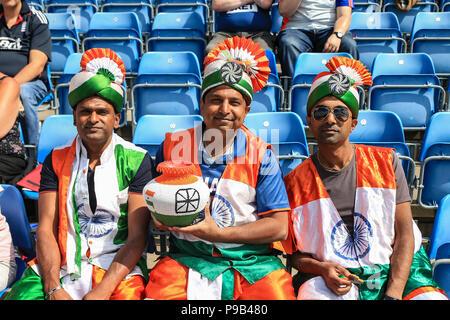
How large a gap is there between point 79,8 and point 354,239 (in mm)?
5523

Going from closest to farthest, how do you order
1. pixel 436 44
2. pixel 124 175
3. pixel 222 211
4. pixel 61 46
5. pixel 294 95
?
pixel 222 211 → pixel 124 175 → pixel 294 95 → pixel 436 44 → pixel 61 46

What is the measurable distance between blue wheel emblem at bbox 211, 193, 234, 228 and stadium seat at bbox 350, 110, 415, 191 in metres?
1.54

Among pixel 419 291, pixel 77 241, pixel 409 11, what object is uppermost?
pixel 409 11

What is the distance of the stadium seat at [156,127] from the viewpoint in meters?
3.14

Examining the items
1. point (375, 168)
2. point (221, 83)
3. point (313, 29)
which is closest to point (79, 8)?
point (313, 29)

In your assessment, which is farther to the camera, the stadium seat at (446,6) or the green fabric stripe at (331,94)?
the stadium seat at (446,6)

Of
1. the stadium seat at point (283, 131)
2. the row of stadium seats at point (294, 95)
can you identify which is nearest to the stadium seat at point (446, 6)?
the row of stadium seats at point (294, 95)

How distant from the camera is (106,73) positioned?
6.83ft

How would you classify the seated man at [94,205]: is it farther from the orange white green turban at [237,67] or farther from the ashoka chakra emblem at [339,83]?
the ashoka chakra emblem at [339,83]

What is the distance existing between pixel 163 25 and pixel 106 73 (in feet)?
12.0

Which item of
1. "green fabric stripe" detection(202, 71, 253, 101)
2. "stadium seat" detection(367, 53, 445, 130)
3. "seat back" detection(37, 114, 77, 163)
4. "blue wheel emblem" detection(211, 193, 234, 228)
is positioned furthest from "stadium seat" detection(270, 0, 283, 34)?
"blue wheel emblem" detection(211, 193, 234, 228)

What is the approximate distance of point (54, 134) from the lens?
3.20 meters

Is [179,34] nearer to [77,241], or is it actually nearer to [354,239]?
[77,241]
